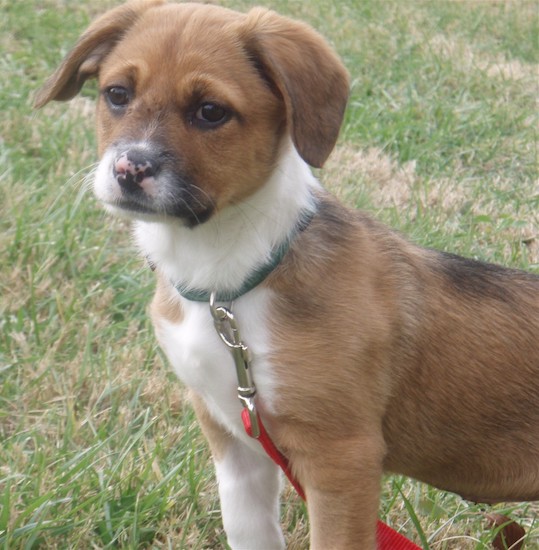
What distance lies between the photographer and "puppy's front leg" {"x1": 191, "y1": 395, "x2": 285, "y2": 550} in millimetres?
3555

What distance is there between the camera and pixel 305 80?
9.76ft

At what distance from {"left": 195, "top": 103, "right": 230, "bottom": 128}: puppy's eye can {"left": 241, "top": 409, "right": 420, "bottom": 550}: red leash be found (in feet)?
2.99

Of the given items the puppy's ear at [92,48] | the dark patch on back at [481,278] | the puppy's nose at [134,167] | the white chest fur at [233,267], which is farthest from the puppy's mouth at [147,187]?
the dark patch on back at [481,278]

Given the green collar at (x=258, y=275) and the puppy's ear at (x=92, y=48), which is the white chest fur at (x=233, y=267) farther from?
the puppy's ear at (x=92, y=48)

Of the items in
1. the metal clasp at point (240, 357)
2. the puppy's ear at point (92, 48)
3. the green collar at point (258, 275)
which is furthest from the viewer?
the puppy's ear at point (92, 48)

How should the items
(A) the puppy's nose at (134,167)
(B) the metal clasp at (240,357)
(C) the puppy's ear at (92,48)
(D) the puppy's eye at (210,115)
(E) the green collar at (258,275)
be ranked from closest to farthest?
(A) the puppy's nose at (134,167)
(D) the puppy's eye at (210,115)
(B) the metal clasp at (240,357)
(E) the green collar at (258,275)
(C) the puppy's ear at (92,48)

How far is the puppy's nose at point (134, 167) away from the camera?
2.75 meters

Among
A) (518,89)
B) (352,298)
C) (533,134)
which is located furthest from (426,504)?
(518,89)

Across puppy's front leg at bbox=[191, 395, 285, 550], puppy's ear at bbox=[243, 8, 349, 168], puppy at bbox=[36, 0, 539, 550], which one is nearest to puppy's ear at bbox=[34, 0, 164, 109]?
puppy at bbox=[36, 0, 539, 550]

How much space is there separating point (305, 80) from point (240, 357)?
89cm

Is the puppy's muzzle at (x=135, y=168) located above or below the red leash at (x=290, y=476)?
above

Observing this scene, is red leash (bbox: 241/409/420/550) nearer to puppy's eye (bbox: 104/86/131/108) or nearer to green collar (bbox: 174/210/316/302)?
green collar (bbox: 174/210/316/302)

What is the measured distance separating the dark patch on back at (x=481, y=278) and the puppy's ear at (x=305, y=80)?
787 millimetres

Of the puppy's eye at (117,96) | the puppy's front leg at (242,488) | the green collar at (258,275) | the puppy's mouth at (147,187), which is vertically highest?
the puppy's eye at (117,96)
